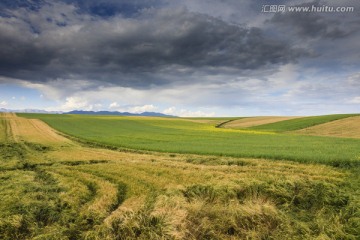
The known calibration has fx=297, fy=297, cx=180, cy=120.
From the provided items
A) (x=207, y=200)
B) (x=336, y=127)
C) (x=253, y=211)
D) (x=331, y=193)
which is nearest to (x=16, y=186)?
(x=207, y=200)

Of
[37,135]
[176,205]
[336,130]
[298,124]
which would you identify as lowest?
[37,135]

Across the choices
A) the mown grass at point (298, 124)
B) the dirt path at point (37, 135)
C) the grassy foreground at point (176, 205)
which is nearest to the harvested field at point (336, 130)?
the mown grass at point (298, 124)

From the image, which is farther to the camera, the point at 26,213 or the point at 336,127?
the point at 336,127

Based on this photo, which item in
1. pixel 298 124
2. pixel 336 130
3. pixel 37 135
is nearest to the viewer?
pixel 37 135

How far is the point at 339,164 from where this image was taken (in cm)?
1675

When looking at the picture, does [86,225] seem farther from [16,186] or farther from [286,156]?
[286,156]

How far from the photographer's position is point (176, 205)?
9000 mm

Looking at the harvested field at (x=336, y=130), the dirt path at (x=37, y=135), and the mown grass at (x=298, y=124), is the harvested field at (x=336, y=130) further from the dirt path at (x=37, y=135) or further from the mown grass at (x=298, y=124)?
the dirt path at (x=37, y=135)

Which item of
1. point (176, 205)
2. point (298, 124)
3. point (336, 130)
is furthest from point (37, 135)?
point (298, 124)

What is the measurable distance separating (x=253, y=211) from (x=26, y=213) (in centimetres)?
659

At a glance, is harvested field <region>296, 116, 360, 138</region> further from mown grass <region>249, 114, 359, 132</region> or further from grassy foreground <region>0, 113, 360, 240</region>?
grassy foreground <region>0, 113, 360, 240</region>

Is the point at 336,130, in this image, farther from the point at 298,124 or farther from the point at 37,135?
the point at 37,135

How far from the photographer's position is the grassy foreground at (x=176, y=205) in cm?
774

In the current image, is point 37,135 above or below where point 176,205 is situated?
below
